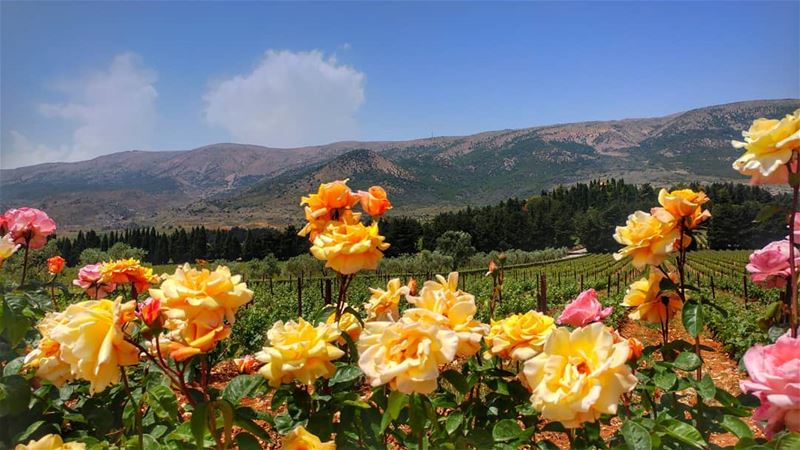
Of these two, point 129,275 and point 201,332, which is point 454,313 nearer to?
point 201,332

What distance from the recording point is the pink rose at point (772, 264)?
1.43 metres

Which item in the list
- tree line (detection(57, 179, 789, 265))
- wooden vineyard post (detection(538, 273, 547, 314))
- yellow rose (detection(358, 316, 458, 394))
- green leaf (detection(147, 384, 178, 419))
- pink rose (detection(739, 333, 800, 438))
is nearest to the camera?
pink rose (detection(739, 333, 800, 438))

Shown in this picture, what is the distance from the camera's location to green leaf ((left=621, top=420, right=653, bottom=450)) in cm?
106

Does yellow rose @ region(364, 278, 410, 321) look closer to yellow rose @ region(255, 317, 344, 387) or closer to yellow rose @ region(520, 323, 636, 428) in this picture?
yellow rose @ region(255, 317, 344, 387)

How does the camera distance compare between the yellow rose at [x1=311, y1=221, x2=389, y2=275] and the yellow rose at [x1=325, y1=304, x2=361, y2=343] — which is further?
the yellow rose at [x1=325, y1=304, x2=361, y2=343]

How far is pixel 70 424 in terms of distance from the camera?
5.94 feet

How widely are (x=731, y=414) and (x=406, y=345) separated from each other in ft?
3.11

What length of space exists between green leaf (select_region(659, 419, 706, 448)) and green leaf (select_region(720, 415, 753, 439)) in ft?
0.40

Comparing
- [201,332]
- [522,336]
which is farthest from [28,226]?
[522,336]

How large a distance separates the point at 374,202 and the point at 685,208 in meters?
0.97

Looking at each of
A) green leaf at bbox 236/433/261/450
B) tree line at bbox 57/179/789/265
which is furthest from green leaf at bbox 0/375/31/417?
tree line at bbox 57/179/789/265

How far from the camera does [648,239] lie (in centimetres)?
151

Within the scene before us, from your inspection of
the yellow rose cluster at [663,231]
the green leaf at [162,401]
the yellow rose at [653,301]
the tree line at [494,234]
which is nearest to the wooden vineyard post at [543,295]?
the yellow rose at [653,301]

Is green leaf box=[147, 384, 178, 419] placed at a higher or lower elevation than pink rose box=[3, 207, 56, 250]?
lower
